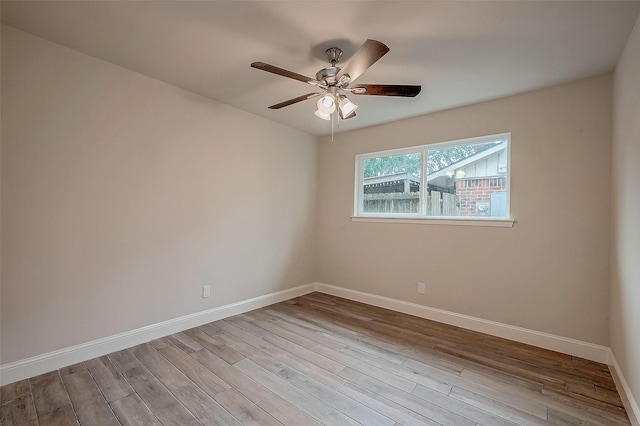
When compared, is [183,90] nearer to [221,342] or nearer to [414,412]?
[221,342]

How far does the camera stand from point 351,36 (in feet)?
6.39

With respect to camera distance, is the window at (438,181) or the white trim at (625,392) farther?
the window at (438,181)

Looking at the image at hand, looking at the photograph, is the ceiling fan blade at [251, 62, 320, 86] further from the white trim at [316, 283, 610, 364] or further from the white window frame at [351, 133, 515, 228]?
the white trim at [316, 283, 610, 364]

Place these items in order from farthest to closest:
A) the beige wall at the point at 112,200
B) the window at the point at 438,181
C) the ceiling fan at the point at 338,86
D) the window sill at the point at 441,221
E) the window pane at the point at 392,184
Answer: the window pane at the point at 392,184, the window at the point at 438,181, the window sill at the point at 441,221, the beige wall at the point at 112,200, the ceiling fan at the point at 338,86

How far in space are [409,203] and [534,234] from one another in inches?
53.0

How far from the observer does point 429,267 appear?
3.32 m

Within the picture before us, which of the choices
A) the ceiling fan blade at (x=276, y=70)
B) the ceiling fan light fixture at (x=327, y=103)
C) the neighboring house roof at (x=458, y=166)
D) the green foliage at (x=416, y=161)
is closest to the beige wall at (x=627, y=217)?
the neighboring house roof at (x=458, y=166)

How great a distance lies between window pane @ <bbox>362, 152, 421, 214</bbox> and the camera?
3.61 metres

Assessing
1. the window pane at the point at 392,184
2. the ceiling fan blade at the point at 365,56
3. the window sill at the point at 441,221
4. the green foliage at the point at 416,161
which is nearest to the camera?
the ceiling fan blade at the point at 365,56

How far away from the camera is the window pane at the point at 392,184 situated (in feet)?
11.8

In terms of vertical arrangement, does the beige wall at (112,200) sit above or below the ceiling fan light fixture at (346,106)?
below

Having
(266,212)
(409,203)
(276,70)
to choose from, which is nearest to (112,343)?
(266,212)

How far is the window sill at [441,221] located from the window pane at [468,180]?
0.33 feet

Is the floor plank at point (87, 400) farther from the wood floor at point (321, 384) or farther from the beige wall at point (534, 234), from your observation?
the beige wall at point (534, 234)
